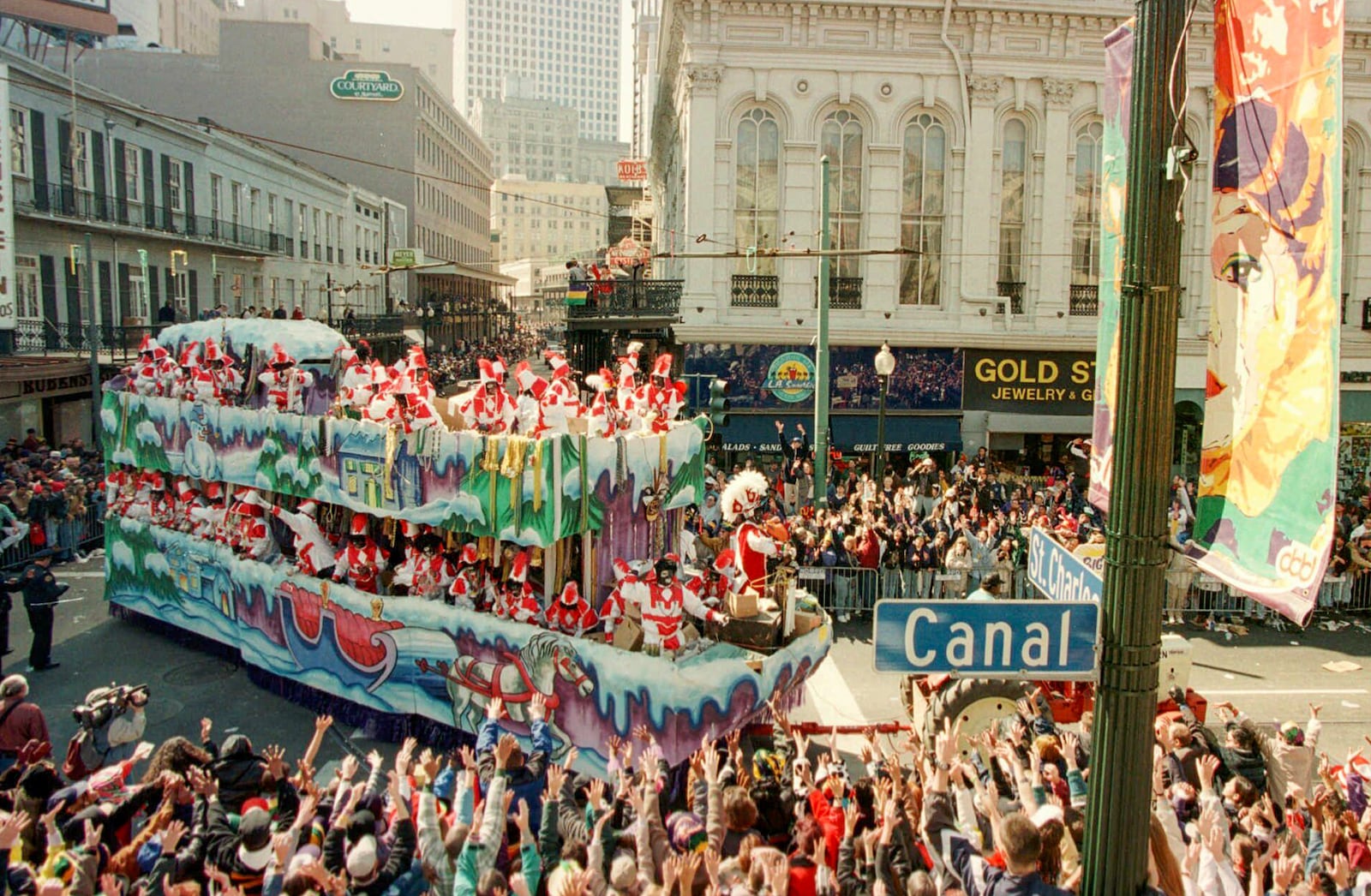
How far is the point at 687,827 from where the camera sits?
5.86m

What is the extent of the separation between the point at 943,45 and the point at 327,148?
39065 millimetres

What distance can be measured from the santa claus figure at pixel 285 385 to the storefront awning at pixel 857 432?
1247 centimetres

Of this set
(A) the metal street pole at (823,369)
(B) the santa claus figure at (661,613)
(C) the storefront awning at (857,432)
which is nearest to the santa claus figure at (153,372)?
(B) the santa claus figure at (661,613)

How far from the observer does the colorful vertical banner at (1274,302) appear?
3326mm

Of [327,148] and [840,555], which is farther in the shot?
[327,148]

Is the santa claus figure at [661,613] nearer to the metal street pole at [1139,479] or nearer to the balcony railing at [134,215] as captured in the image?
the metal street pole at [1139,479]

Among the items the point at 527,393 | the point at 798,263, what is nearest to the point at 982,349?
the point at 798,263

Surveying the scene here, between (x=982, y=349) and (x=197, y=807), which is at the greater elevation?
(x=982, y=349)

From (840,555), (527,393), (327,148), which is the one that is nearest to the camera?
(527,393)

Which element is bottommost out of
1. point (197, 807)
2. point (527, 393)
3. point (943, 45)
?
point (197, 807)

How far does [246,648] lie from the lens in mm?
12156

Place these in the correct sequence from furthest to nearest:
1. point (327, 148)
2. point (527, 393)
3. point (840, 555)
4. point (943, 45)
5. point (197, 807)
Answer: point (327, 148), point (943, 45), point (840, 555), point (527, 393), point (197, 807)

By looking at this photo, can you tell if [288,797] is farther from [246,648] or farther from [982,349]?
[982,349]

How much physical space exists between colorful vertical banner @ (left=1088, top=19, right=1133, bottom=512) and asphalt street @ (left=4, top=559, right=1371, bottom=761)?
21.9 ft
